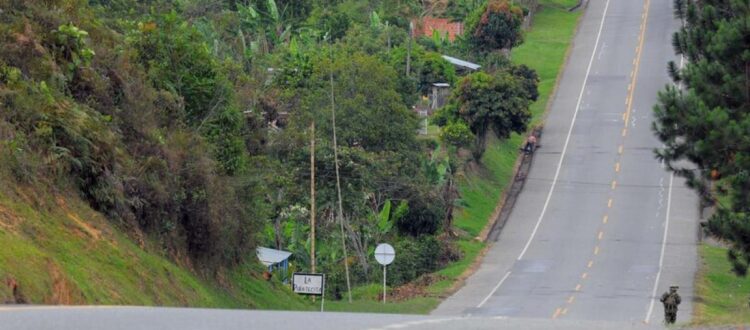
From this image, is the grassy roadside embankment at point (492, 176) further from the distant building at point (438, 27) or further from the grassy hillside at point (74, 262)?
the grassy hillside at point (74, 262)

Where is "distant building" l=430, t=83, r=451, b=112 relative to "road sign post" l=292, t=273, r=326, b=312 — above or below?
below

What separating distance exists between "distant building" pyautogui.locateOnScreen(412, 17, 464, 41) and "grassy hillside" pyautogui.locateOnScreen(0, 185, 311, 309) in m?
68.9

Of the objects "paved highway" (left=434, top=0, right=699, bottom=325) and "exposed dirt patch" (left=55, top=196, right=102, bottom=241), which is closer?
"exposed dirt patch" (left=55, top=196, right=102, bottom=241)

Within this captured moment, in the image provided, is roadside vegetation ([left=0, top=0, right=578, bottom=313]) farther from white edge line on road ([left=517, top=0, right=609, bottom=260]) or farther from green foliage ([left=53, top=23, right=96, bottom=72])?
white edge line on road ([left=517, top=0, right=609, bottom=260])

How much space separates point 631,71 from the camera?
89938mm

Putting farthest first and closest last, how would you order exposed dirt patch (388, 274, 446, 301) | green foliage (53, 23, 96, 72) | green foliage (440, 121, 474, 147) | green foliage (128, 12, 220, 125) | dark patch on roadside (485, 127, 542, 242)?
green foliage (440, 121, 474, 147), dark patch on roadside (485, 127, 542, 242), exposed dirt patch (388, 274, 446, 301), green foliage (128, 12, 220, 125), green foliage (53, 23, 96, 72)

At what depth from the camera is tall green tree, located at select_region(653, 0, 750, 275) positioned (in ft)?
114

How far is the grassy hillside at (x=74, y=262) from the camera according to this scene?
19641mm

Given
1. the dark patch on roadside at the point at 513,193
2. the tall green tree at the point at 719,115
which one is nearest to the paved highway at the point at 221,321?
the tall green tree at the point at 719,115

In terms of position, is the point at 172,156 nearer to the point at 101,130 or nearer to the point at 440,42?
the point at 101,130

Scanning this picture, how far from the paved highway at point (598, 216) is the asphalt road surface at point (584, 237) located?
7cm

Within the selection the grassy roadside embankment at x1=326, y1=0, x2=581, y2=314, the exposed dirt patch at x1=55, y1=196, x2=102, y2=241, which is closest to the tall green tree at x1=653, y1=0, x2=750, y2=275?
the grassy roadside embankment at x1=326, y1=0, x2=581, y2=314

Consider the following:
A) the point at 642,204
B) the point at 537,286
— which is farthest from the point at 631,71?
the point at 537,286

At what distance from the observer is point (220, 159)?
114ft
